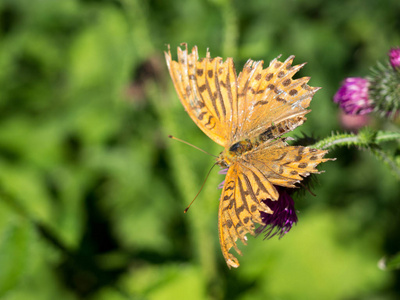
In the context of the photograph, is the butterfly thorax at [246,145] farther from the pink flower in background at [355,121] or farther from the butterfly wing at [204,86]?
the pink flower in background at [355,121]

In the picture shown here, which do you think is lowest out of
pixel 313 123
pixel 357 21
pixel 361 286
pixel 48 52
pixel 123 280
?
pixel 361 286

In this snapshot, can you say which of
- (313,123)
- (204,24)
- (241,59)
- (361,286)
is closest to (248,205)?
(241,59)

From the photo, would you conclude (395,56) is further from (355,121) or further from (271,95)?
(355,121)

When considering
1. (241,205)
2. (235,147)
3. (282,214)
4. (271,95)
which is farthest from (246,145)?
(241,205)

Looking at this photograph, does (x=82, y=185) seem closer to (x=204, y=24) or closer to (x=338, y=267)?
(x=204, y=24)

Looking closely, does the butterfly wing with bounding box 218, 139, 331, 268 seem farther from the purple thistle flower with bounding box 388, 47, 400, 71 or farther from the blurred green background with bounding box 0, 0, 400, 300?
the blurred green background with bounding box 0, 0, 400, 300

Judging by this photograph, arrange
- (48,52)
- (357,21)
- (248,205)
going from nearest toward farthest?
1. (248,205)
2. (357,21)
3. (48,52)

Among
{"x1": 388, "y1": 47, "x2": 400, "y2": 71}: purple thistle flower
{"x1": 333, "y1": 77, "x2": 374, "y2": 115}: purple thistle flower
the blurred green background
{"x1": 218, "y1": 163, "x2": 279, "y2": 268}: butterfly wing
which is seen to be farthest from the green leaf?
{"x1": 388, "y1": 47, "x2": 400, "y2": 71}: purple thistle flower
